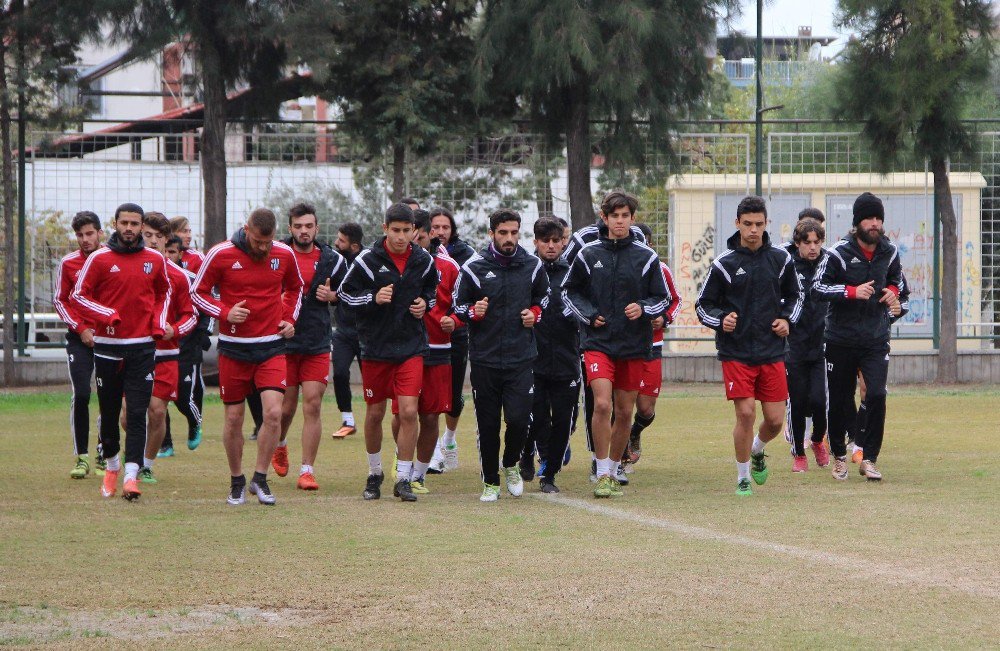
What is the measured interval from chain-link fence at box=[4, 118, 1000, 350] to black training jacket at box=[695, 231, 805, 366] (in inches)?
459

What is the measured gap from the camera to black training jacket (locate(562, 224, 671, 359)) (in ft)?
33.6

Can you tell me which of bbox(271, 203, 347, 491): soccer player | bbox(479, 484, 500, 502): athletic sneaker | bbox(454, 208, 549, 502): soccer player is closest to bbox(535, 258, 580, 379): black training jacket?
bbox(454, 208, 549, 502): soccer player

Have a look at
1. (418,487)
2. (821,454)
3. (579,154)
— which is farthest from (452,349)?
(579,154)

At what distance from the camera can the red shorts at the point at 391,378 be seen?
10133mm

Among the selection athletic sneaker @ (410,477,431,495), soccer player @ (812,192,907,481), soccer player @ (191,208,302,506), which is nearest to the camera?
soccer player @ (191,208,302,506)

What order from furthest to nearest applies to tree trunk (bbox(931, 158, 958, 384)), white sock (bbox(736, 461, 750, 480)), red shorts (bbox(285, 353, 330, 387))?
1. tree trunk (bbox(931, 158, 958, 384))
2. red shorts (bbox(285, 353, 330, 387))
3. white sock (bbox(736, 461, 750, 480))

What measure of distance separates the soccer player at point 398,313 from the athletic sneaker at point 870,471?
3.51 m

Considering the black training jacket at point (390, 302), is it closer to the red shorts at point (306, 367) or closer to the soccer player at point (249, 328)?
A: the soccer player at point (249, 328)

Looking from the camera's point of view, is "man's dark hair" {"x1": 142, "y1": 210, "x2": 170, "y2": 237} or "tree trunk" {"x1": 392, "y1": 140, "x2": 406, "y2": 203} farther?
"tree trunk" {"x1": 392, "y1": 140, "x2": 406, "y2": 203}

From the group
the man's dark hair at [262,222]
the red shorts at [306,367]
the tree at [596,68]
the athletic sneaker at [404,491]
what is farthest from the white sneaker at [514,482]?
the tree at [596,68]

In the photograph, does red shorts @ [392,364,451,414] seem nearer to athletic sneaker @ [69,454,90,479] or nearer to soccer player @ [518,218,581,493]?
soccer player @ [518,218,581,493]

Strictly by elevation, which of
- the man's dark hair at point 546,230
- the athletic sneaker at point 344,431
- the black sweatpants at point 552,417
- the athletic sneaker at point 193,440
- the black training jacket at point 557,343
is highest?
the man's dark hair at point 546,230

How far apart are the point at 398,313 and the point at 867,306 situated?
12.1 feet

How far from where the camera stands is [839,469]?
1126 centimetres
